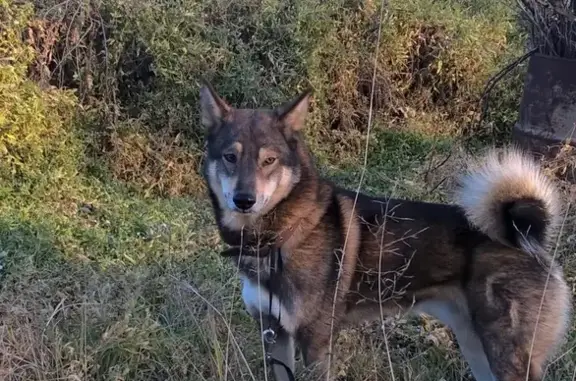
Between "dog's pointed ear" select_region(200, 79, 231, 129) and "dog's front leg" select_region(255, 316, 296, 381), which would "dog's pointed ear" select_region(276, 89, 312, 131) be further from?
"dog's front leg" select_region(255, 316, 296, 381)

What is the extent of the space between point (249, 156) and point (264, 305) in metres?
0.62

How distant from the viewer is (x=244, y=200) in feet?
9.99

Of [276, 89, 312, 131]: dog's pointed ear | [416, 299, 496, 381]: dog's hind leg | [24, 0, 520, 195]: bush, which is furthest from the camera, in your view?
[24, 0, 520, 195]: bush

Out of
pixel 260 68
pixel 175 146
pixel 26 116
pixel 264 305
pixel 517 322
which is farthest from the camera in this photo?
pixel 260 68

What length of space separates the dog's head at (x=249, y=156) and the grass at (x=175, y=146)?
0.47m

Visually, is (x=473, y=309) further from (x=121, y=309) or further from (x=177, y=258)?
(x=177, y=258)

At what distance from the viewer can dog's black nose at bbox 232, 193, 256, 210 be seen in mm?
3043

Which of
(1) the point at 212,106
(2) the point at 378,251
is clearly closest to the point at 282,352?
(2) the point at 378,251

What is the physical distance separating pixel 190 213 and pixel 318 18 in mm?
2382

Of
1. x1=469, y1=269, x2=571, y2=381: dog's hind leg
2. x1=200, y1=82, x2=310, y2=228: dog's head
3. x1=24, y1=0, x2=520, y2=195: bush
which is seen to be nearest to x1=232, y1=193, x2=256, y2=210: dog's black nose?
x1=200, y1=82, x2=310, y2=228: dog's head

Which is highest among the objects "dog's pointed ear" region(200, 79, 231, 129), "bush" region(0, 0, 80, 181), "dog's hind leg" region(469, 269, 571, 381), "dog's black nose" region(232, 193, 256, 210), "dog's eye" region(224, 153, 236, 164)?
"dog's pointed ear" region(200, 79, 231, 129)

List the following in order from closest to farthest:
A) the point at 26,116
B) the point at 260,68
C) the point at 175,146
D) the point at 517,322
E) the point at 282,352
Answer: the point at 517,322, the point at 282,352, the point at 26,116, the point at 175,146, the point at 260,68

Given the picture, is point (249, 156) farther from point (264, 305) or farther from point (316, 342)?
point (316, 342)

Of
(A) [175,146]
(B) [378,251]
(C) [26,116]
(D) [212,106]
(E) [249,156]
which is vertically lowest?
(A) [175,146]
